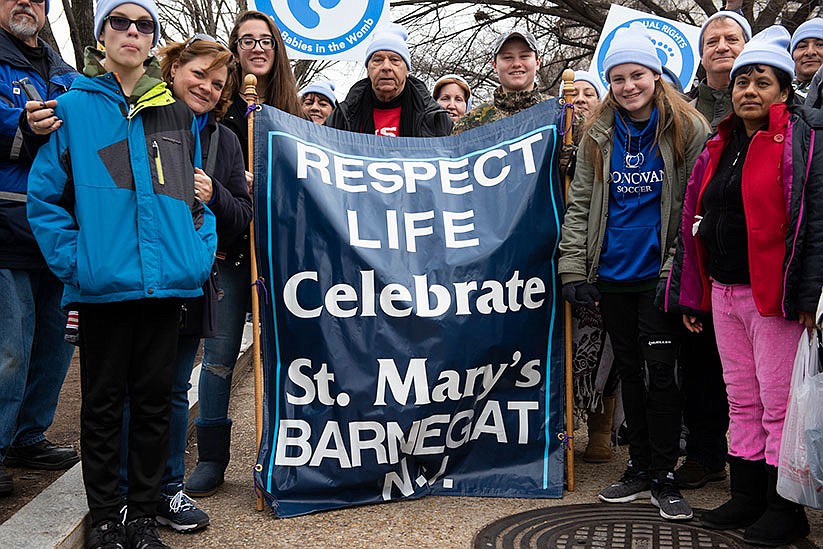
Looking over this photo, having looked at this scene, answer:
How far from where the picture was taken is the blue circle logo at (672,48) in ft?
25.7

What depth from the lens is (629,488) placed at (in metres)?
4.19

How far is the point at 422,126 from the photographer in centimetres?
483

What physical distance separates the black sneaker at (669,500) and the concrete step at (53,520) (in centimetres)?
246

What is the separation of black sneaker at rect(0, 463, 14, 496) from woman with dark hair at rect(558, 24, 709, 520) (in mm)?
2668

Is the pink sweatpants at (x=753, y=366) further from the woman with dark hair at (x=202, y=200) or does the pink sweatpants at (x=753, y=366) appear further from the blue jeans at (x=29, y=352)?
the blue jeans at (x=29, y=352)

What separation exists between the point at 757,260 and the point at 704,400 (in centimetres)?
125

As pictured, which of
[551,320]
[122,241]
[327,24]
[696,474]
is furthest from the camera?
[327,24]

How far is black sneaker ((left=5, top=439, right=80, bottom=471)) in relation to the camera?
4414 mm

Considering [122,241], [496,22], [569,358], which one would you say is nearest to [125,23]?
[122,241]

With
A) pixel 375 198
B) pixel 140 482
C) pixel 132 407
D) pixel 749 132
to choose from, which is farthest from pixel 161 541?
pixel 749 132

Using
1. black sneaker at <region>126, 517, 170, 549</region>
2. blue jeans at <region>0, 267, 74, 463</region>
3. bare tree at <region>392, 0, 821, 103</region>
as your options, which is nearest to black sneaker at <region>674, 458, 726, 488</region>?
black sneaker at <region>126, 517, 170, 549</region>

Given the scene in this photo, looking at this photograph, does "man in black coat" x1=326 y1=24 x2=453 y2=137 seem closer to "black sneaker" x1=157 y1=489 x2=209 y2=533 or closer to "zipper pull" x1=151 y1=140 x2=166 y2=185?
"zipper pull" x1=151 y1=140 x2=166 y2=185

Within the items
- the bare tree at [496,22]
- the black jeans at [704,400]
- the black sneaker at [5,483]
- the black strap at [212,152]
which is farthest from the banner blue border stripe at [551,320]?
the bare tree at [496,22]

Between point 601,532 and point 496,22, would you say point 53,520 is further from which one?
point 496,22
